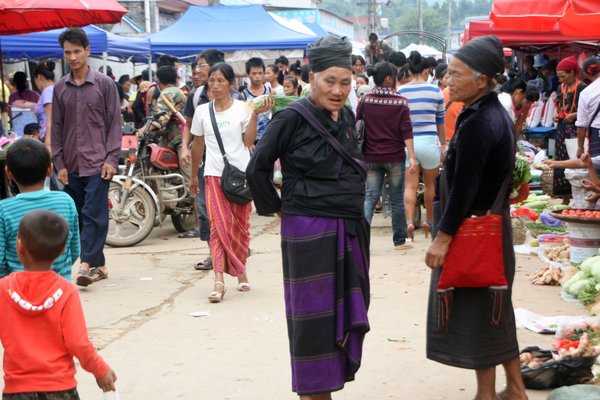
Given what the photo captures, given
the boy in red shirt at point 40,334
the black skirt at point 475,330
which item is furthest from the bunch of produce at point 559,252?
the boy in red shirt at point 40,334

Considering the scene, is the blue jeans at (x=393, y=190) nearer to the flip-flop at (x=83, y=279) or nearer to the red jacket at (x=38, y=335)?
the flip-flop at (x=83, y=279)

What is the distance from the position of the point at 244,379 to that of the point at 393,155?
4705mm

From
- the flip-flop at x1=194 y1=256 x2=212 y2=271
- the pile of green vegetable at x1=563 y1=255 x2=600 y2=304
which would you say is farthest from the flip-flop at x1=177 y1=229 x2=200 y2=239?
the pile of green vegetable at x1=563 y1=255 x2=600 y2=304

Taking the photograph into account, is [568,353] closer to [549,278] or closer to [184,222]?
[549,278]

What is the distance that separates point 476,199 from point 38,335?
2122 millimetres

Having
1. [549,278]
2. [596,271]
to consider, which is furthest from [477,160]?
[549,278]

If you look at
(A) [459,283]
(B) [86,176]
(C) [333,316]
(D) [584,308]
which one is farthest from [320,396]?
(B) [86,176]

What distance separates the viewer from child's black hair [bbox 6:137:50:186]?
442 cm

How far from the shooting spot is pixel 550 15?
851 cm

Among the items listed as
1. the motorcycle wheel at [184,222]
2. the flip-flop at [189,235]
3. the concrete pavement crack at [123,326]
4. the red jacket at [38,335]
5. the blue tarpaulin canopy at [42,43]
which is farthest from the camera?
the blue tarpaulin canopy at [42,43]

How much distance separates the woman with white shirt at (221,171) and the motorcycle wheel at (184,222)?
3.81 m

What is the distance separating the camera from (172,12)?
39812 millimetres

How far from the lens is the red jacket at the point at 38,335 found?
3391mm

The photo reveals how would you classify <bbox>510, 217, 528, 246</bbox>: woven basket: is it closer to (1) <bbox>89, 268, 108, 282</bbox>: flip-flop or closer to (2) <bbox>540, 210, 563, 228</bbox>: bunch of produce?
(2) <bbox>540, 210, 563, 228</bbox>: bunch of produce
